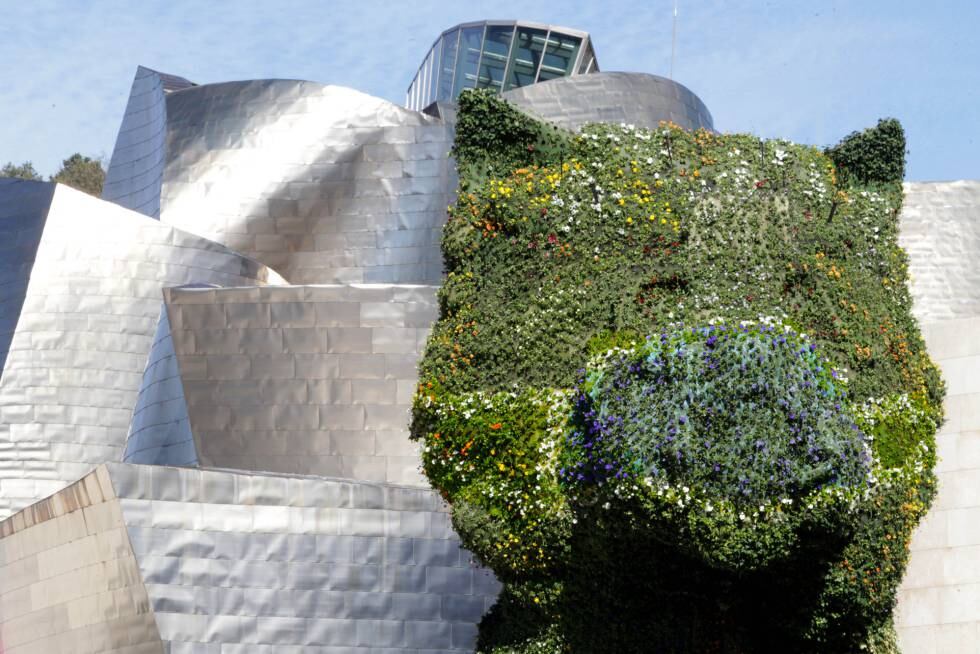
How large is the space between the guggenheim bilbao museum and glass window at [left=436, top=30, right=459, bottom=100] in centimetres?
772

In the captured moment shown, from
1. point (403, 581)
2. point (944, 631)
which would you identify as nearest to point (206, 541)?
point (403, 581)

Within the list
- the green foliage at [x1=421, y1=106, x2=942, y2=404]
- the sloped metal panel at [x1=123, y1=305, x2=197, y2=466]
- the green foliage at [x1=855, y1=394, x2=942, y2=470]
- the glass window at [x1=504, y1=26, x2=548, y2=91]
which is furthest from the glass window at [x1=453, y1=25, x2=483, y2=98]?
the green foliage at [x1=855, y1=394, x2=942, y2=470]

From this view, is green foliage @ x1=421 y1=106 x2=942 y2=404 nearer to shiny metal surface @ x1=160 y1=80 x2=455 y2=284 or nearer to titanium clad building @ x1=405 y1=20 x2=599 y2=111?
shiny metal surface @ x1=160 y1=80 x2=455 y2=284

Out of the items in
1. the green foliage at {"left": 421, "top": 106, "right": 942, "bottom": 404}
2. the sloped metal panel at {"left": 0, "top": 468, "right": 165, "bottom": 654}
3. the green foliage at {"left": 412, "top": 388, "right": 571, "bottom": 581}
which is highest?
the green foliage at {"left": 421, "top": 106, "right": 942, "bottom": 404}

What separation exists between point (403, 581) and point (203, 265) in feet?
29.3

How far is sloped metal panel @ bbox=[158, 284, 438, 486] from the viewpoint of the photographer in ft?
68.2

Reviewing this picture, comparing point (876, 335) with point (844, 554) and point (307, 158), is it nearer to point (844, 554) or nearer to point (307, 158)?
point (844, 554)

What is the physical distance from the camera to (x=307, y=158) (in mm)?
26672

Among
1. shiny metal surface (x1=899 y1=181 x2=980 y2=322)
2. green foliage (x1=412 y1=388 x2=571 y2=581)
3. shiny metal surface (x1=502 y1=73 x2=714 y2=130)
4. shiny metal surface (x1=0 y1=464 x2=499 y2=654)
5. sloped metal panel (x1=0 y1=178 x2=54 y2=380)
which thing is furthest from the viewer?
shiny metal surface (x1=502 y1=73 x2=714 y2=130)

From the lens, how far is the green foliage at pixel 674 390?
1373cm

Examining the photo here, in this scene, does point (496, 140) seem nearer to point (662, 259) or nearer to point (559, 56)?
point (662, 259)

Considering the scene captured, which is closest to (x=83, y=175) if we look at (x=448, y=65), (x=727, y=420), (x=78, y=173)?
(x=78, y=173)

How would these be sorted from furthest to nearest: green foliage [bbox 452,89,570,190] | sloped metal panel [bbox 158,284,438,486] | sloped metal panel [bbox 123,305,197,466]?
sloped metal panel [bbox 123,305,197,466] < sloped metal panel [bbox 158,284,438,486] < green foliage [bbox 452,89,570,190]

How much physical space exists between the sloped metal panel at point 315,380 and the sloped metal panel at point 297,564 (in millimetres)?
2060
